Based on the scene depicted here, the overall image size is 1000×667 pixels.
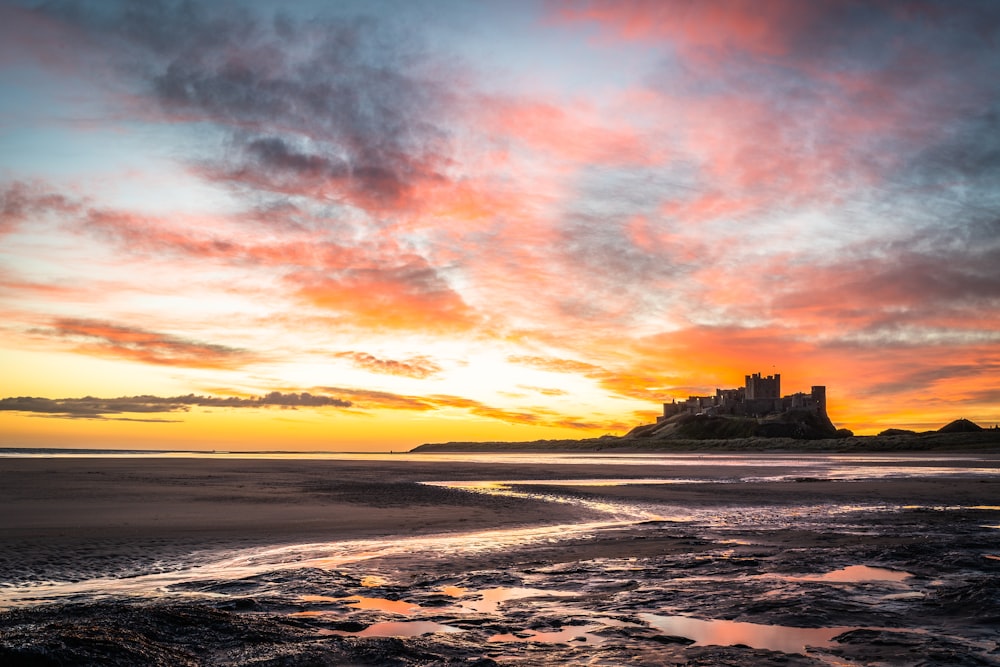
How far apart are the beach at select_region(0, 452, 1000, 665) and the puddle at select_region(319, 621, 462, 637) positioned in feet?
0.11

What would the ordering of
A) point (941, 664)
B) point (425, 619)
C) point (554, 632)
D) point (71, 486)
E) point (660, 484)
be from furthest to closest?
point (660, 484), point (71, 486), point (425, 619), point (554, 632), point (941, 664)

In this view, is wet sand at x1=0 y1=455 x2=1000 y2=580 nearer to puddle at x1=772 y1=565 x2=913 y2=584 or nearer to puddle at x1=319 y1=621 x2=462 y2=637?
puddle at x1=772 y1=565 x2=913 y2=584

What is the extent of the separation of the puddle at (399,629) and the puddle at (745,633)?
2427mm

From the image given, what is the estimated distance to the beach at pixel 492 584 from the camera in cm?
675

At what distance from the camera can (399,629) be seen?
7.73 meters

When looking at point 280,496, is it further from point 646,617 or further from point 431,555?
point 646,617

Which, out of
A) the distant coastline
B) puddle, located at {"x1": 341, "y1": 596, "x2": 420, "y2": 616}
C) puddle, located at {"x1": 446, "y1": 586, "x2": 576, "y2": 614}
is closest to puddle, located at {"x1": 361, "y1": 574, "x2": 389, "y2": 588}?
puddle, located at {"x1": 341, "y1": 596, "x2": 420, "y2": 616}

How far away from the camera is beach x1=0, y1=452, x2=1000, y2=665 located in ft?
22.2

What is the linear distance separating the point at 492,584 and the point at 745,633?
3.81 metres

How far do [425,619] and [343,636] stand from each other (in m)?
1.19

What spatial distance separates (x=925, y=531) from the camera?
15.4m

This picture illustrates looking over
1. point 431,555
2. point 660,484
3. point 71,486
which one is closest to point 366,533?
point 431,555

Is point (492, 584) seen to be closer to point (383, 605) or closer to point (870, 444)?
point (383, 605)

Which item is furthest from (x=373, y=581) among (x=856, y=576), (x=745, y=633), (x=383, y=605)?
(x=856, y=576)
